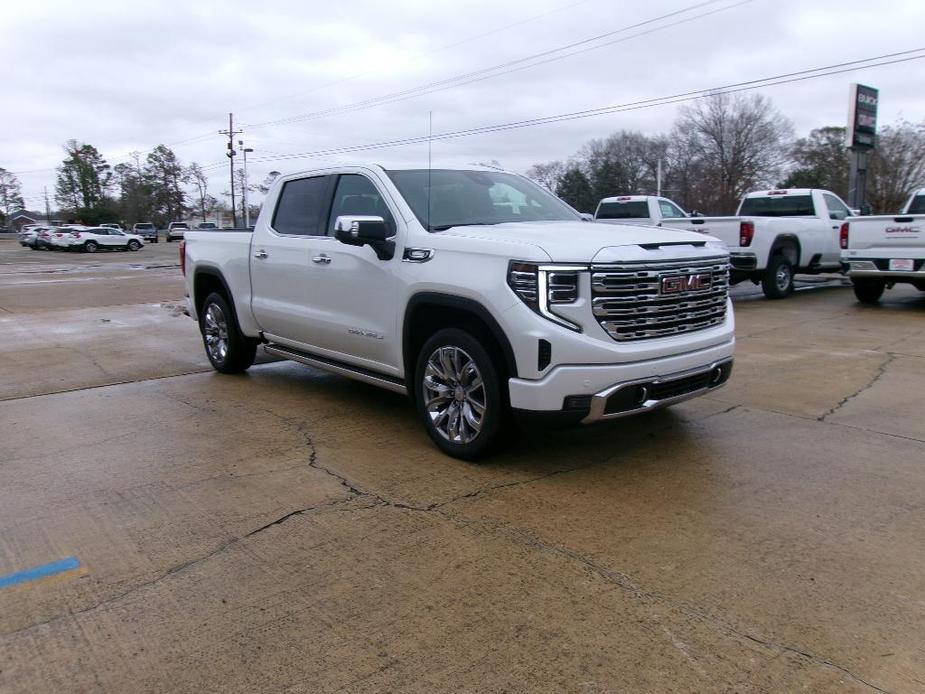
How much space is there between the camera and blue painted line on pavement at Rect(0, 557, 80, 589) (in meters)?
3.29

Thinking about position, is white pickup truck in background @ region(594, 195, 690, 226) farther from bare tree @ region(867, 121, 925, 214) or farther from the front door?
bare tree @ region(867, 121, 925, 214)

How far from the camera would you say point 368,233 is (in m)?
4.82

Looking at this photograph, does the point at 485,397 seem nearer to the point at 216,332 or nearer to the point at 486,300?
the point at 486,300

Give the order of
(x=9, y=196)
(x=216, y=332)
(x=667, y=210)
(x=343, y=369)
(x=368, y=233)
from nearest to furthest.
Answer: (x=368, y=233), (x=343, y=369), (x=216, y=332), (x=667, y=210), (x=9, y=196)

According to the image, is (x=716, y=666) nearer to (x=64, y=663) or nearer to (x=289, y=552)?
(x=289, y=552)

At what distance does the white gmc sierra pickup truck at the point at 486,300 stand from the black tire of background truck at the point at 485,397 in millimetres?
10

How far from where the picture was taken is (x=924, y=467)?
4586 mm

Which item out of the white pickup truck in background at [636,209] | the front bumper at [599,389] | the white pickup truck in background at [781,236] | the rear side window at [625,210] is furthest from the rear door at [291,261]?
the rear side window at [625,210]

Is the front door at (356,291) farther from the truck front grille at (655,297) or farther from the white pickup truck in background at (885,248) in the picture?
the white pickup truck in background at (885,248)

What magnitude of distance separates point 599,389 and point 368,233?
1.85 m

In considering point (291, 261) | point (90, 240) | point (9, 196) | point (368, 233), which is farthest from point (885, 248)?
point (9, 196)

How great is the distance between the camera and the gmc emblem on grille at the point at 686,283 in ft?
14.4

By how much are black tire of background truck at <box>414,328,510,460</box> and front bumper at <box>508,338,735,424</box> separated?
15 cm

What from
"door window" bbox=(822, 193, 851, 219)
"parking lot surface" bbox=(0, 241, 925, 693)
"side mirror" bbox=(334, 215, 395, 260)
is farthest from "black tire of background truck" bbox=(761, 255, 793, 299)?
"side mirror" bbox=(334, 215, 395, 260)
